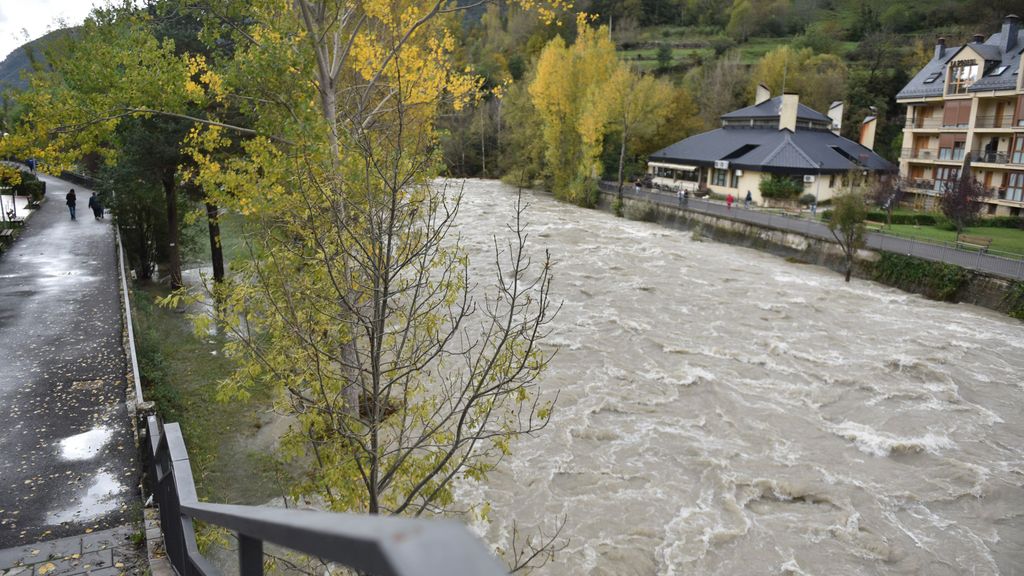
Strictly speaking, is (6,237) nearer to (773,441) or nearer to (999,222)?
(773,441)

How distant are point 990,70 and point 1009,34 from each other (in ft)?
6.44

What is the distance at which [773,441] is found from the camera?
12.6 metres

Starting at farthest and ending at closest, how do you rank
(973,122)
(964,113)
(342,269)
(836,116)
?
(836,116) < (964,113) < (973,122) < (342,269)

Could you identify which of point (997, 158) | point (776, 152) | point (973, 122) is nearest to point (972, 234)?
point (997, 158)

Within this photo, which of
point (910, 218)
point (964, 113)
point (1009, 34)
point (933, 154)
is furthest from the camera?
point (933, 154)

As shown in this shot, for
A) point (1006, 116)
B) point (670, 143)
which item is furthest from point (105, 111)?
point (670, 143)

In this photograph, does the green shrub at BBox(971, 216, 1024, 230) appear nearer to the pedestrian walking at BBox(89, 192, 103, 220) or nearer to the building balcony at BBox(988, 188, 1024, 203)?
the building balcony at BBox(988, 188, 1024, 203)

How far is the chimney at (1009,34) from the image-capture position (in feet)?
113

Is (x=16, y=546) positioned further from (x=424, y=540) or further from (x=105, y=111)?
(x=424, y=540)

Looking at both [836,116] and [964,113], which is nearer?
[964,113]

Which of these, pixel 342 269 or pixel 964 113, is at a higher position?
pixel 964 113

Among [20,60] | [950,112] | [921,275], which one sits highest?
[20,60]

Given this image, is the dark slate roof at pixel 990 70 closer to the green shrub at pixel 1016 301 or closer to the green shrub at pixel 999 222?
the green shrub at pixel 999 222

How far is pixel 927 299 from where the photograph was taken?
2250cm
